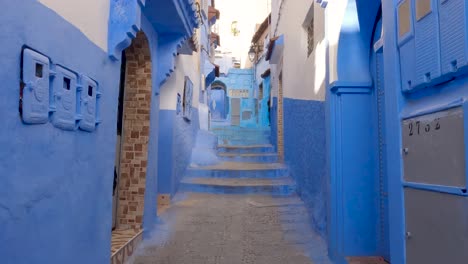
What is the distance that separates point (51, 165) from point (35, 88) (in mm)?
410

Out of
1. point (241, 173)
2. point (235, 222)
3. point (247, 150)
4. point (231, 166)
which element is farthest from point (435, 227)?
point (247, 150)

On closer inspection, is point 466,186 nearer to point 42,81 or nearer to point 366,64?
point 42,81

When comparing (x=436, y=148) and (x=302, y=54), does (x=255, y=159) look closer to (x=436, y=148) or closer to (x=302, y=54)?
(x=302, y=54)

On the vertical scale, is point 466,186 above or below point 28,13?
below

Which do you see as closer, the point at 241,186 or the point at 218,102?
→ the point at 241,186

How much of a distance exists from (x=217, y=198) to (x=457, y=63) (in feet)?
16.2

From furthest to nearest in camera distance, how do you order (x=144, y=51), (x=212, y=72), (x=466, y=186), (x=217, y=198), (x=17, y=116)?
(x=212, y=72) → (x=217, y=198) → (x=144, y=51) → (x=17, y=116) → (x=466, y=186)

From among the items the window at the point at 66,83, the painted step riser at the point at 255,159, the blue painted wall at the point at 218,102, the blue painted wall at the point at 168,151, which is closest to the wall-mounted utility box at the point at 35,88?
the window at the point at 66,83

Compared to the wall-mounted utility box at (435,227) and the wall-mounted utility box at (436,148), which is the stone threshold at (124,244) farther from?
the wall-mounted utility box at (436,148)

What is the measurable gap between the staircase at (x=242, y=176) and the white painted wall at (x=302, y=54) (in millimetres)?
1606

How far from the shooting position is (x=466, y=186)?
1356 mm

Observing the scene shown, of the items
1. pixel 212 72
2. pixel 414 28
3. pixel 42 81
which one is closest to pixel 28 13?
pixel 42 81

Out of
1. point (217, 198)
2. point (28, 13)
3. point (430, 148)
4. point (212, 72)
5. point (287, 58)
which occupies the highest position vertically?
point (212, 72)

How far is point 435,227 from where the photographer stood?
5.12 feet
